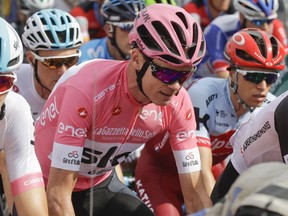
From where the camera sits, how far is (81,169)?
17.3ft

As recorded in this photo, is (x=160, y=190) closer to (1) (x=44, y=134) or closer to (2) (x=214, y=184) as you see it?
(2) (x=214, y=184)

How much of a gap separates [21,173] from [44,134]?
755 mm

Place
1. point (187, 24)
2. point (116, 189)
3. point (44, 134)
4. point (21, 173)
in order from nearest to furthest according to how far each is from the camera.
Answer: point (21, 173)
point (187, 24)
point (44, 134)
point (116, 189)

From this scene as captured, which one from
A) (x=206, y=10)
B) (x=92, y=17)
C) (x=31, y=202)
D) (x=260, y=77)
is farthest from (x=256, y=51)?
(x=92, y=17)

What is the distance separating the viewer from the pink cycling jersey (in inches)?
183

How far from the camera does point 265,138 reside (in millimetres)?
4723

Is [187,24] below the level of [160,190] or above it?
above

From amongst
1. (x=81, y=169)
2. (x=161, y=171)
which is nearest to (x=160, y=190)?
(x=161, y=171)

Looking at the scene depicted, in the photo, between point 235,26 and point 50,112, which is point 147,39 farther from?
point 235,26

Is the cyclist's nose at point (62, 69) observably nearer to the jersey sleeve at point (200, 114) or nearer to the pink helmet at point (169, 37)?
the jersey sleeve at point (200, 114)

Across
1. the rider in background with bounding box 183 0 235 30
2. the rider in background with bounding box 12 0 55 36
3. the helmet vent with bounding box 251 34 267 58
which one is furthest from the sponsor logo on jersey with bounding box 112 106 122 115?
the rider in background with bounding box 12 0 55 36

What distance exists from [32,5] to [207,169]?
256 inches

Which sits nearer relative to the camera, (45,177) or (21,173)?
(21,173)

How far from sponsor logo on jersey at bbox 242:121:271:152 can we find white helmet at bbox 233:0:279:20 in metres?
4.26
